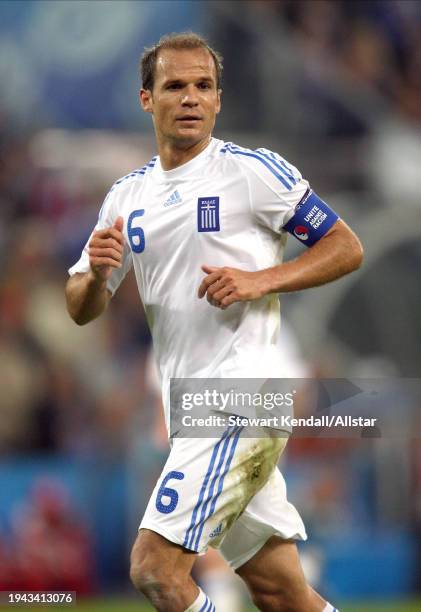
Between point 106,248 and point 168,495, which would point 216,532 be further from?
point 106,248

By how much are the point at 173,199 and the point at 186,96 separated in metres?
0.40

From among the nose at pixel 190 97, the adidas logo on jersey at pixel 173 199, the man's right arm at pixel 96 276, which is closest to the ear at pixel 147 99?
the nose at pixel 190 97

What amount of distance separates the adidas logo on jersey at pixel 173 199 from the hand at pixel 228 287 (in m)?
0.44

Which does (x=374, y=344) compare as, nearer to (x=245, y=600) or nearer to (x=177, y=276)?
(x=245, y=600)

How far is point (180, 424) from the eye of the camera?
503cm

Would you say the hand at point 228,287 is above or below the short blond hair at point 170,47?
below

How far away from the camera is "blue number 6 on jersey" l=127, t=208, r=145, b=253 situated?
17.1ft

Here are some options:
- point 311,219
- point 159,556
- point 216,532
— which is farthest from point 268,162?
point 159,556

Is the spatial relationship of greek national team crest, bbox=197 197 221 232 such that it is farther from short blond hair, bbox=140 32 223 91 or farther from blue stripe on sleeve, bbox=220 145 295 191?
short blond hair, bbox=140 32 223 91

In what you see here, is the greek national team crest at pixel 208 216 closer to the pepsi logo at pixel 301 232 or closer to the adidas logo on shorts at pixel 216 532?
the pepsi logo at pixel 301 232

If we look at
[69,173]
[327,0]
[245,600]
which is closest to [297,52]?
[327,0]

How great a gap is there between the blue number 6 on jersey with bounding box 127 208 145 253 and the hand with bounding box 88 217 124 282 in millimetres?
158

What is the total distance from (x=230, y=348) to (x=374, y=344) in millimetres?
5790

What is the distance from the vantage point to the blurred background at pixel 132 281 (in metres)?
9.27
